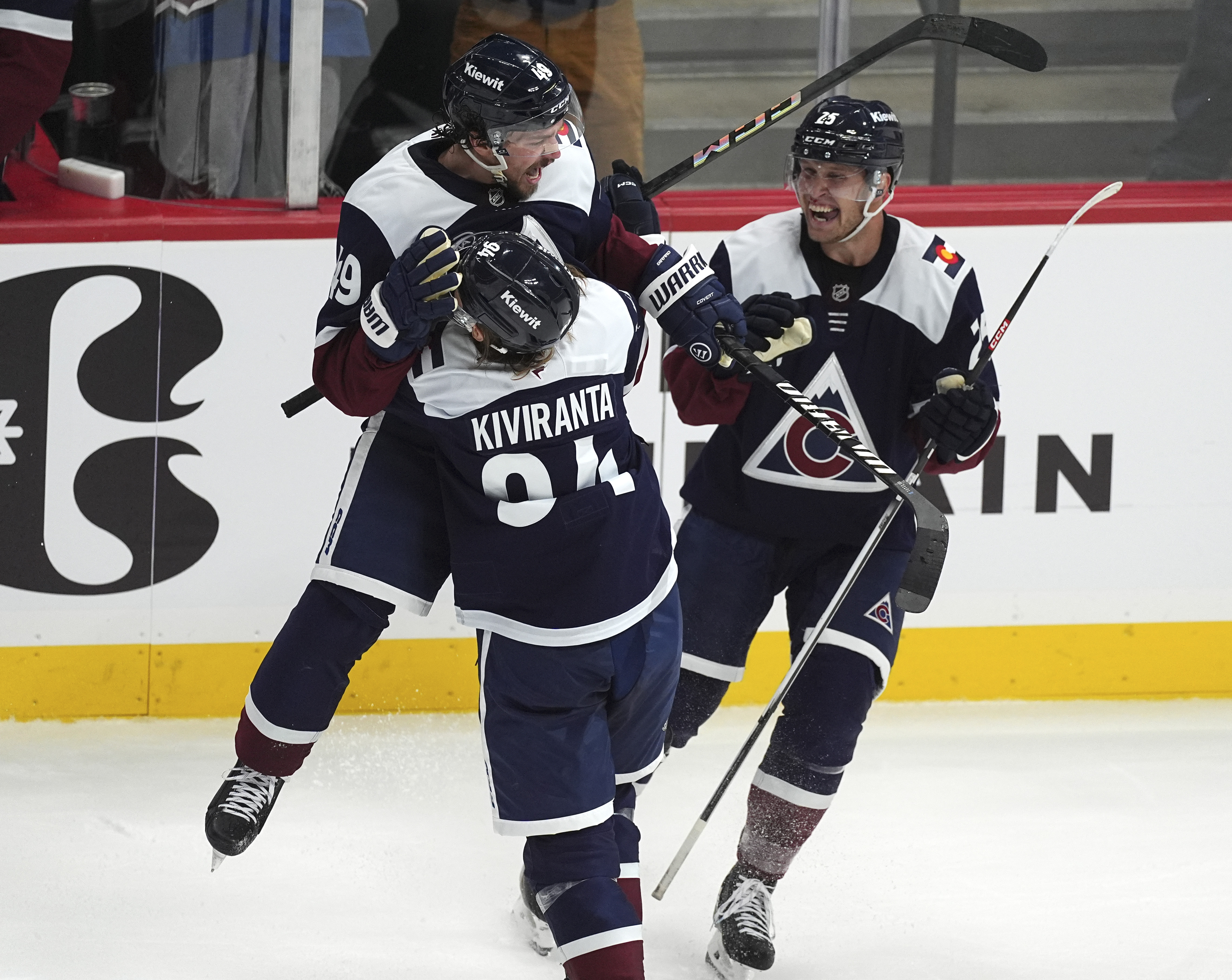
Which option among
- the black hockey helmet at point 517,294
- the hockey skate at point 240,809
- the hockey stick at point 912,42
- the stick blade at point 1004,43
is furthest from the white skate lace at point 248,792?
the stick blade at point 1004,43

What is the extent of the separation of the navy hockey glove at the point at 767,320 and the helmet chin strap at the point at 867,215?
7.6 inches

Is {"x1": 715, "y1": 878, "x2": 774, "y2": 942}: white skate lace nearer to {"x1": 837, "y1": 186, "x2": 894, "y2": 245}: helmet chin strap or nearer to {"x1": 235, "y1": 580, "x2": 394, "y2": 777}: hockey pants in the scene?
{"x1": 235, "y1": 580, "x2": 394, "y2": 777}: hockey pants

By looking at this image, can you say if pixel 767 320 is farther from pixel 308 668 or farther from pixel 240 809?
pixel 240 809

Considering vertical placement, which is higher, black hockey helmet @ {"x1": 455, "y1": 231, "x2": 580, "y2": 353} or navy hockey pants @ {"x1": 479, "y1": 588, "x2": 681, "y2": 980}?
black hockey helmet @ {"x1": 455, "y1": 231, "x2": 580, "y2": 353}

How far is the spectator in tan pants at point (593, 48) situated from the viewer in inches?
132

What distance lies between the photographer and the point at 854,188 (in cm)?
238

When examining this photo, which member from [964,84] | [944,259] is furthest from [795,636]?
[964,84]

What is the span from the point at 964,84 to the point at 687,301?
1.64m

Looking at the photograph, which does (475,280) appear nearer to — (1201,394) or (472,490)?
(472,490)

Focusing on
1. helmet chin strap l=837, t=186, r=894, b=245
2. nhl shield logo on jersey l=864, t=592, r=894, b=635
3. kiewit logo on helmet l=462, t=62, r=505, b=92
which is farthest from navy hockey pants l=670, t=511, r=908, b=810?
kiewit logo on helmet l=462, t=62, r=505, b=92

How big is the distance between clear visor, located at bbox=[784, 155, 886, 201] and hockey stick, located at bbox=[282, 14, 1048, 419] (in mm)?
334

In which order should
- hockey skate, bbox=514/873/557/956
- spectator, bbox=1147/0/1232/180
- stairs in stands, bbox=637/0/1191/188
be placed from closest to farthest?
hockey skate, bbox=514/873/557/956 < stairs in stands, bbox=637/0/1191/188 < spectator, bbox=1147/0/1232/180

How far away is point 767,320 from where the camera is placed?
2.30 metres

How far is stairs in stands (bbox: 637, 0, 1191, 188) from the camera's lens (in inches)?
137
